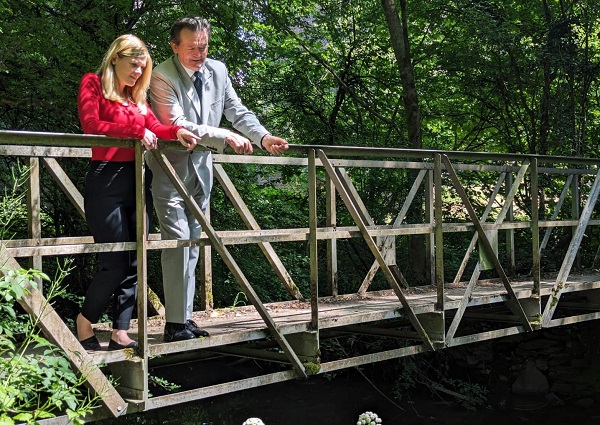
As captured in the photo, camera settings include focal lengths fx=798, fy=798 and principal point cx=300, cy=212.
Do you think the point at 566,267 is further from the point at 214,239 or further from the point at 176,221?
the point at 176,221

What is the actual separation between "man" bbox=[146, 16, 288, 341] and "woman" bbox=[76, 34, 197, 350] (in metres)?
0.19

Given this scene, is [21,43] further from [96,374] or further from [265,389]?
[265,389]

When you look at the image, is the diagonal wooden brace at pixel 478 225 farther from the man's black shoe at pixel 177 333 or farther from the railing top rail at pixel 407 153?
the man's black shoe at pixel 177 333

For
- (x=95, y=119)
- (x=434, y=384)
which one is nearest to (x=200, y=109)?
(x=95, y=119)

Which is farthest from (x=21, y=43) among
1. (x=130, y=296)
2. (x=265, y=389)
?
(x=265, y=389)

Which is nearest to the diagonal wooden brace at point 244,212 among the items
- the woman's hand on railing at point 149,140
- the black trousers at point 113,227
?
the black trousers at point 113,227

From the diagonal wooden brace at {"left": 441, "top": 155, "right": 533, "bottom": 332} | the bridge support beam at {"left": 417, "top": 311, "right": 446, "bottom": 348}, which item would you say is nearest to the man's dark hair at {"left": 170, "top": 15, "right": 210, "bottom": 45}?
the diagonal wooden brace at {"left": 441, "top": 155, "right": 533, "bottom": 332}

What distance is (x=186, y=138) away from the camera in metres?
3.96

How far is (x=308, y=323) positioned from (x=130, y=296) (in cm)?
130

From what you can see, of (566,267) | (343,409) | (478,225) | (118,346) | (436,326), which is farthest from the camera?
(343,409)

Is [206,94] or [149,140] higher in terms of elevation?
[206,94]

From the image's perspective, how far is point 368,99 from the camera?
11852mm

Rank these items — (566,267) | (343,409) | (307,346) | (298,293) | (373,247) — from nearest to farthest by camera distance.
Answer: (307,346) < (373,247) < (298,293) < (566,267) < (343,409)

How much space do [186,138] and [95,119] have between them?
0.45 m
